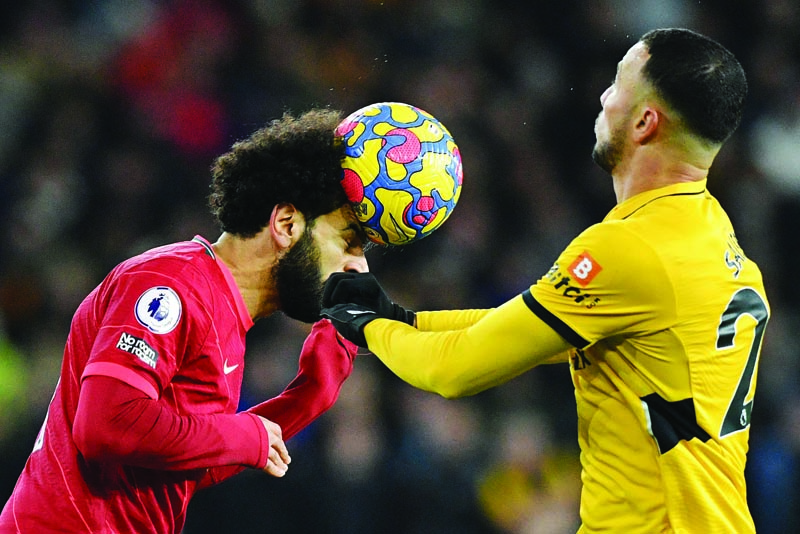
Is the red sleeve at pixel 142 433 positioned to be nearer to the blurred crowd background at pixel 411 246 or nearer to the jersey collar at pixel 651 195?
the jersey collar at pixel 651 195

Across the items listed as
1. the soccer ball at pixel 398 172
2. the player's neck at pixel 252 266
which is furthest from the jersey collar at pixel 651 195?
the player's neck at pixel 252 266

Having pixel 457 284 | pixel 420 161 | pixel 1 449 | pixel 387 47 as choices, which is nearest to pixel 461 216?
pixel 457 284

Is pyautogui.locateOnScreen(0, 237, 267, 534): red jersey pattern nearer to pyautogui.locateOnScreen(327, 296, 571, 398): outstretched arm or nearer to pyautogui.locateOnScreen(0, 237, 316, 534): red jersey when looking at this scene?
pyautogui.locateOnScreen(0, 237, 316, 534): red jersey

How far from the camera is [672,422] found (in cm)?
261

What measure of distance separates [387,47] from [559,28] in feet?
4.85

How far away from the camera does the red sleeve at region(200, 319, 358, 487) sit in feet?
11.0

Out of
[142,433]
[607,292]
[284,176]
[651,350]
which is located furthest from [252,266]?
[651,350]

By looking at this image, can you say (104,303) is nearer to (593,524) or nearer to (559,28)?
(593,524)

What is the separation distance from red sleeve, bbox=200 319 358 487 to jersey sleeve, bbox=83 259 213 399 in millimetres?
625

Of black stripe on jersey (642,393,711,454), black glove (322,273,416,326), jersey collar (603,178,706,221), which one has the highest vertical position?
jersey collar (603,178,706,221)

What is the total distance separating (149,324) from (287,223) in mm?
725

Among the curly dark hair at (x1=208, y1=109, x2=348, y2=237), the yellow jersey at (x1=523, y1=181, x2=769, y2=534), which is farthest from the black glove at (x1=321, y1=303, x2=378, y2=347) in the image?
the yellow jersey at (x1=523, y1=181, x2=769, y2=534)

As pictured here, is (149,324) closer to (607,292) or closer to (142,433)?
(142,433)

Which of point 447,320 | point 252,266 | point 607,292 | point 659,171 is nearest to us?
point 607,292
